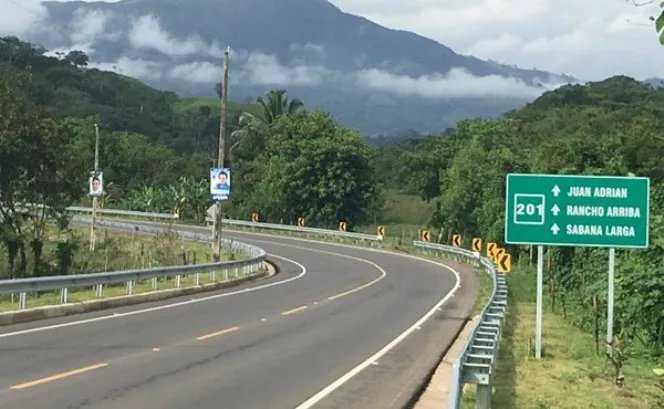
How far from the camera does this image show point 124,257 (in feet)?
147

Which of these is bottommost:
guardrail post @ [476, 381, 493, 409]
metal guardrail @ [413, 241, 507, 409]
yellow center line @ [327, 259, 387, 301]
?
yellow center line @ [327, 259, 387, 301]

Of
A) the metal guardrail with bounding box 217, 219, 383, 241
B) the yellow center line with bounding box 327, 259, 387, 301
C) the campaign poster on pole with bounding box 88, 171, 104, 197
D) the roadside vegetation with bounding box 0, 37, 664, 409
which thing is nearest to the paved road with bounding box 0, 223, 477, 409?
the yellow center line with bounding box 327, 259, 387, 301

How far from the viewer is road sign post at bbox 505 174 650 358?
17.3m

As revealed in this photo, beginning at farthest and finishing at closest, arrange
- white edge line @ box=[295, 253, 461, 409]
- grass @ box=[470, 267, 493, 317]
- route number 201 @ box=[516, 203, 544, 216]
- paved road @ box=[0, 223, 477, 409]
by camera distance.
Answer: grass @ box=[470, 267, 493, 317], route number 201 @ box=[516, 203, 544, 216], white edge line @ box=[295, 253, 461, 409], paved road @ box=[0, 223, 477, 409]

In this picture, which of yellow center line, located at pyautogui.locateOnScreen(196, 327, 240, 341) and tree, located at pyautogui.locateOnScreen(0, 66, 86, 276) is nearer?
yellow center line, located at pyautogui.locateOnScreen(196, 327, 240, 341)

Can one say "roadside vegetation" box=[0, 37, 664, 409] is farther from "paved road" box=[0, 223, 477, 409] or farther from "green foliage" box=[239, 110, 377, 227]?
"paved road" box=[0, 223, 477, 409]

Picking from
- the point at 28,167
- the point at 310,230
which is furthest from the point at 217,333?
the point at 310,230

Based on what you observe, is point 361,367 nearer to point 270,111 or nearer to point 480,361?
point 480,361

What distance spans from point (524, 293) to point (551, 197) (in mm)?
16999

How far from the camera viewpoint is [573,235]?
57.1 ft

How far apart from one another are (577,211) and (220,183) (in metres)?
23.7

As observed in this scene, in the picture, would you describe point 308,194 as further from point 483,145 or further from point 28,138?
point 28,138

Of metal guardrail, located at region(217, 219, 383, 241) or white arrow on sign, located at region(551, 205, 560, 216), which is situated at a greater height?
white arrow on sign, located at region(551, 205, 560, 216)

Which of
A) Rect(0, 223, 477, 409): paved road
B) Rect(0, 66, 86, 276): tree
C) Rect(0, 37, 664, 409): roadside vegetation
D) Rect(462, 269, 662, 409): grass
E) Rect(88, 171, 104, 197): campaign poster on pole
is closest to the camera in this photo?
Rect(0, 223, 477, 409): paved road
